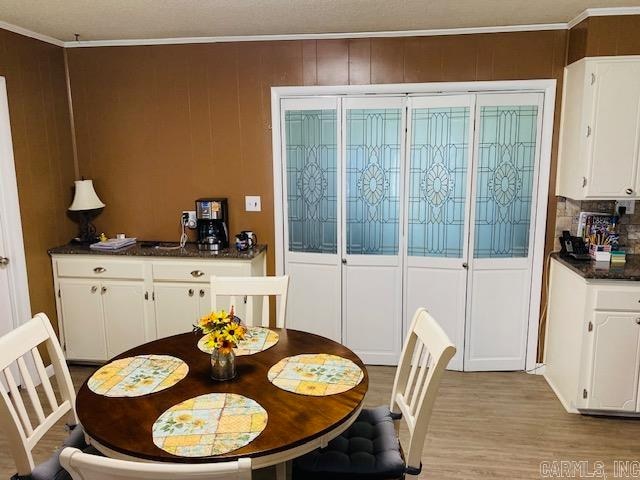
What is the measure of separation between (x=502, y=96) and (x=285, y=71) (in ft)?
5.11

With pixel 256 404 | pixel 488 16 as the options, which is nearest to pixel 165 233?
pixel 256 404

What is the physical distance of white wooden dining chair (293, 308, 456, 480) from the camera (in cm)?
182

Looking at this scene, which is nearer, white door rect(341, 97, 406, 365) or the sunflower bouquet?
the sunflower bouquet

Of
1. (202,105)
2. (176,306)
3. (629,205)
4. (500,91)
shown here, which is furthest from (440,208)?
(176,306)

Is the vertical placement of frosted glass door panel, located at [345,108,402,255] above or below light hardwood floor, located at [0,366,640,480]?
above

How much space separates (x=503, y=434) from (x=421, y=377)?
130 centimetres

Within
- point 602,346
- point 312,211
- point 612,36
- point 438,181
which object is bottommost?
point 602,346

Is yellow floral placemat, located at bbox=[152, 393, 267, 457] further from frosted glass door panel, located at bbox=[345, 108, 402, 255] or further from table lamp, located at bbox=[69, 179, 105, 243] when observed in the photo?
table lamp, located at bbox=[69, 179, 105, 243]

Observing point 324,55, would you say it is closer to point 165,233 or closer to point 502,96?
point 502,96

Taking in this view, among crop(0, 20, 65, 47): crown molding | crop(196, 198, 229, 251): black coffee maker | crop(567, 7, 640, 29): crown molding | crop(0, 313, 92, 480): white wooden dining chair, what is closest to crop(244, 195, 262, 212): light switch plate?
crop(196, 198, 229, 251): black coffee maker

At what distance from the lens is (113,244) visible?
3758mm

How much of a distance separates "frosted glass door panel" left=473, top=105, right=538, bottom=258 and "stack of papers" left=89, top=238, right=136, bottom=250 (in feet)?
8.65

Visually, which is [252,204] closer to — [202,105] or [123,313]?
[202,105]

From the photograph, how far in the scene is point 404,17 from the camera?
3160 mm
